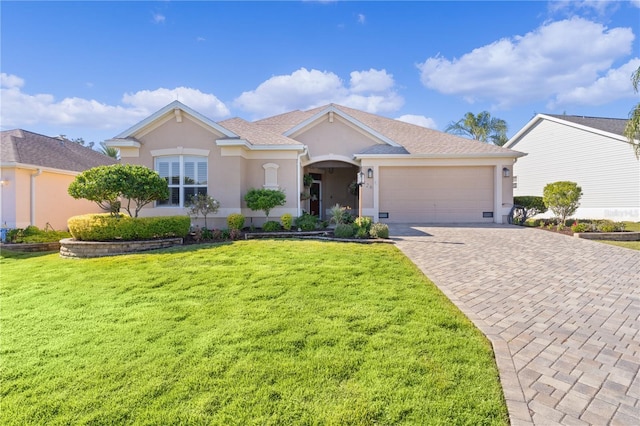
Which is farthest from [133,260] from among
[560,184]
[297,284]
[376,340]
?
[560,184]

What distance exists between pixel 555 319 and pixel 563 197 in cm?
1190

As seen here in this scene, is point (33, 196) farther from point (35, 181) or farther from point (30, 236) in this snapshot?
point (30, 236)

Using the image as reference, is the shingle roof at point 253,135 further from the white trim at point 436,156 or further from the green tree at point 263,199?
the white trim at point 436,156

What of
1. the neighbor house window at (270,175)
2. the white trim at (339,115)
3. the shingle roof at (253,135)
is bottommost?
the neighbor house window at (270,175)

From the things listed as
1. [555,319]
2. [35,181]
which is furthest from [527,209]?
[35,181]

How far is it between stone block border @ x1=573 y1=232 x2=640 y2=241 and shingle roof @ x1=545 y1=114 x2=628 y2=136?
10382 mm

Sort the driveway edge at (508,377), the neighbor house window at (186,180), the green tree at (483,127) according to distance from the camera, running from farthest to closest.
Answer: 1. the green tree at (483,127)
2. the neighbor house window at (186,180)
3. the driveway edge at (508,377)

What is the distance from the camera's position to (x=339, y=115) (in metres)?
16.8

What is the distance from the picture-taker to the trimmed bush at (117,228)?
9906mm

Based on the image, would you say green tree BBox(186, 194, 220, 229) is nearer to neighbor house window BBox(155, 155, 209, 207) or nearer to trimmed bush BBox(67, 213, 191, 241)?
neighbor house window BBox(155, 155, 209, 207)

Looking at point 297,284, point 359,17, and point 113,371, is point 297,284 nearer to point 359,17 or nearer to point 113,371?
point 113,371

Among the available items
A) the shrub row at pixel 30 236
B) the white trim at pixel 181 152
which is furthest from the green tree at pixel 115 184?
the shrub row at pixel 30 236

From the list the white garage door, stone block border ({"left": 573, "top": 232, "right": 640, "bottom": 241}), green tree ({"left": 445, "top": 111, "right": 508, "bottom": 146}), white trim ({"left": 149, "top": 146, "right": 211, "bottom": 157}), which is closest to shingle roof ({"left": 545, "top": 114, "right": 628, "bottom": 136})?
green tree ({"left": 445, "top": 111, "right": 508, "bottom": 146})

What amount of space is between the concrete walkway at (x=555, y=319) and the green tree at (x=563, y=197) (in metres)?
4.49
